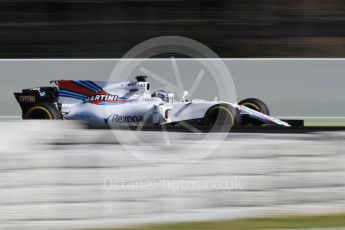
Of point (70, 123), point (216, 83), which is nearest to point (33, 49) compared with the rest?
point (216, 83)

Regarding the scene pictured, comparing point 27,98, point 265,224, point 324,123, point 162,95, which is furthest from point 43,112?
point 265,224

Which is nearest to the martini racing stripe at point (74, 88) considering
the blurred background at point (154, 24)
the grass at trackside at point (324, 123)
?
the grass at trackside at point (324, 123)

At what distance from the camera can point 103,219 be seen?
4301 mm

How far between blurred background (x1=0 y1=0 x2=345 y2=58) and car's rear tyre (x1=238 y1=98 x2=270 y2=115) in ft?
21.5

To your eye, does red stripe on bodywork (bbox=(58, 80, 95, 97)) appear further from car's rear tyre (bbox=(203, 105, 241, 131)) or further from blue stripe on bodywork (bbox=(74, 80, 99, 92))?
car's rear tyre (bbox=(203, 105, 241, 131))

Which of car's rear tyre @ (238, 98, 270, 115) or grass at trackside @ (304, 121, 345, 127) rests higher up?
car's rear tyre @ (238, 98, 270, 115)

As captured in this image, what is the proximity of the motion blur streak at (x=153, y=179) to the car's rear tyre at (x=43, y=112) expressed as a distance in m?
6.16

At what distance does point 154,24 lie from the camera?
18219mm

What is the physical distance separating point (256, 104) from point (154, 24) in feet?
25.4

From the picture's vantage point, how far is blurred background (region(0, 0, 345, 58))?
17.7m

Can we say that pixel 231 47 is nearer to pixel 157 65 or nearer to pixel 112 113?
pixel 157 65

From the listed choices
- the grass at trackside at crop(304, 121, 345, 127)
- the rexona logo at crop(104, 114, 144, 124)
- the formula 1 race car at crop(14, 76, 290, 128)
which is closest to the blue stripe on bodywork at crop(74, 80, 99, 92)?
the formula 1 race car at crop(14, 76, 290, 128)

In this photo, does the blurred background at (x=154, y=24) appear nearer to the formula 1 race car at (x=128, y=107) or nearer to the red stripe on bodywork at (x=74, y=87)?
the formula 1 race car at (x=128, y=107)

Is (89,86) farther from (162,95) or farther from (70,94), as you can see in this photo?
(162,95)
